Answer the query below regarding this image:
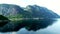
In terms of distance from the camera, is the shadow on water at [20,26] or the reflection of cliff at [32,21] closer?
the shadow on water at [20,26]

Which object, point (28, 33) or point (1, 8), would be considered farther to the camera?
point (1, 8)

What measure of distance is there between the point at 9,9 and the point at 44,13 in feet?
17.9

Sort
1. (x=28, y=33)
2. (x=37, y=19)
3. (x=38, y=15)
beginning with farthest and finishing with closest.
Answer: (x=38, y=15), (x=37, y=19), (x=28, y=33)

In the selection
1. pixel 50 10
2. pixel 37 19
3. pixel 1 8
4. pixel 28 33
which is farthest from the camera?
pixel 1 8

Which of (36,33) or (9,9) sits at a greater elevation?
(9,9)

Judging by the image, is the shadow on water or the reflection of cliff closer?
the shadow on water

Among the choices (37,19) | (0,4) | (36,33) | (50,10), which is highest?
(0,4)

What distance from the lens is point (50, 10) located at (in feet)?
42.2

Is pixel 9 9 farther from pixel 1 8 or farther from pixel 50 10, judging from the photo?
pixel 50 10

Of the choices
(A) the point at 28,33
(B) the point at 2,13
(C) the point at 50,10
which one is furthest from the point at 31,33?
(B) the point at 2,13

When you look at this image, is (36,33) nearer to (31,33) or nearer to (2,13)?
(31,33)

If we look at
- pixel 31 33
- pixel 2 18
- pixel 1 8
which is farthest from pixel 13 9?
pixel 31 33

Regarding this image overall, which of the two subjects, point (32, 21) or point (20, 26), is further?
point (32, 21)

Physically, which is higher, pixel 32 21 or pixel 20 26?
pixel 32 21
